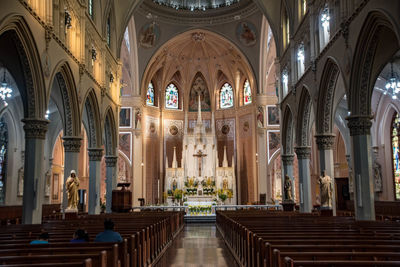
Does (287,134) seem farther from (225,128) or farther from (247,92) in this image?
(225,128)

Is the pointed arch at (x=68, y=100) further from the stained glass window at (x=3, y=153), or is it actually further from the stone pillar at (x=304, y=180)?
the stone pillar at (x=304, y=180)

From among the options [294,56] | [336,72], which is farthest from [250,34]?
[336,72]

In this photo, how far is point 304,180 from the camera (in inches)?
870

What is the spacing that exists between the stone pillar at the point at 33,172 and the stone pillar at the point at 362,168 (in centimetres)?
1130

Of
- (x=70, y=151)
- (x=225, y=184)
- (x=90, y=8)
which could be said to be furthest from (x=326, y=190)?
(x=225, y=184)

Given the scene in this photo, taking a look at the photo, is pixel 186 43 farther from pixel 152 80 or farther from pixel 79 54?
pixel 79 54

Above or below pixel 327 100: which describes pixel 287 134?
below

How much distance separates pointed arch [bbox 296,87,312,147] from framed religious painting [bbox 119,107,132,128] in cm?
1796

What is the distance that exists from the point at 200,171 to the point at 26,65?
2495cm

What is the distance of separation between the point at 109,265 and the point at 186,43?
35.3 m

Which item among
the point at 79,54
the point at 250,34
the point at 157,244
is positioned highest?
the point at 250,34

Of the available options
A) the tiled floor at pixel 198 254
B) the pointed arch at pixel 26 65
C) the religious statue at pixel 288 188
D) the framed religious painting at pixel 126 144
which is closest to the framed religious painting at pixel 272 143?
the religious statue at pixel 288 188

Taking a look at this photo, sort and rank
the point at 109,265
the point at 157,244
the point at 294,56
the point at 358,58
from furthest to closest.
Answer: the point at 294,56 < the point at 358,58 < the point at 157,244 < the point at 109,265

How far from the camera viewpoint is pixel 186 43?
3953 cm
